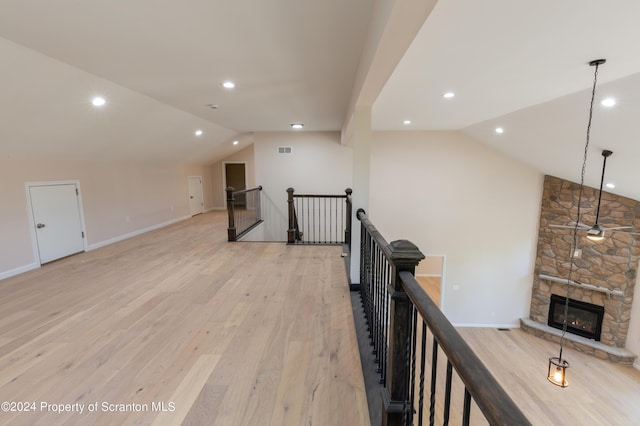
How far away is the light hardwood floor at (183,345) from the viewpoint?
69.9 inches

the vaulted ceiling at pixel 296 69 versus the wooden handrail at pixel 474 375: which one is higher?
the vaulted ceiling at pixel 296 69

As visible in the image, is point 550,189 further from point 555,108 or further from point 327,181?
point 327,181

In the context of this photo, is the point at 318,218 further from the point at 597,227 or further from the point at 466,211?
the point at 597,227

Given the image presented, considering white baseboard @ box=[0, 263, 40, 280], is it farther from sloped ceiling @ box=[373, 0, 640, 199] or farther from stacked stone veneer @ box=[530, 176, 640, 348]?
stacked stone veneer @ box=[530, 176, 640, 348]

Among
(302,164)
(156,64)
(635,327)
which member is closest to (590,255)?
(635,327)

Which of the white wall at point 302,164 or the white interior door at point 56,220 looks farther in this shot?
the white wall at point 302,164


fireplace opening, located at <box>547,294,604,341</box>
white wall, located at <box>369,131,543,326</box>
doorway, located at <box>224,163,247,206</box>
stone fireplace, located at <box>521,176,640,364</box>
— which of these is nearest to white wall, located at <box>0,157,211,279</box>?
doorway, located at <box>224,163,247,206</box>

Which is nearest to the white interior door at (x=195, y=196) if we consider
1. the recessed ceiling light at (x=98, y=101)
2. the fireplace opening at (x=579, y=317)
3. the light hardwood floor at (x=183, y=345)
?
the light hardwood floor at (x=183, y=345)

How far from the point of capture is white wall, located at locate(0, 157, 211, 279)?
13.4 ft

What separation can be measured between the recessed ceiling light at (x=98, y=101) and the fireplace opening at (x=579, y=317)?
9739 mm

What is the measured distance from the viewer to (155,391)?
190cm

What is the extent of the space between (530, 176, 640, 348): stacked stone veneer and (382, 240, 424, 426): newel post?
24.5 ft

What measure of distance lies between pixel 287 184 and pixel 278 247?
2.84 m

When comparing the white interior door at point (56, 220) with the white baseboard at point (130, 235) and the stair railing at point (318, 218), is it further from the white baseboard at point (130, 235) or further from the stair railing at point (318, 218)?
the stair railing at point (318, 218)
